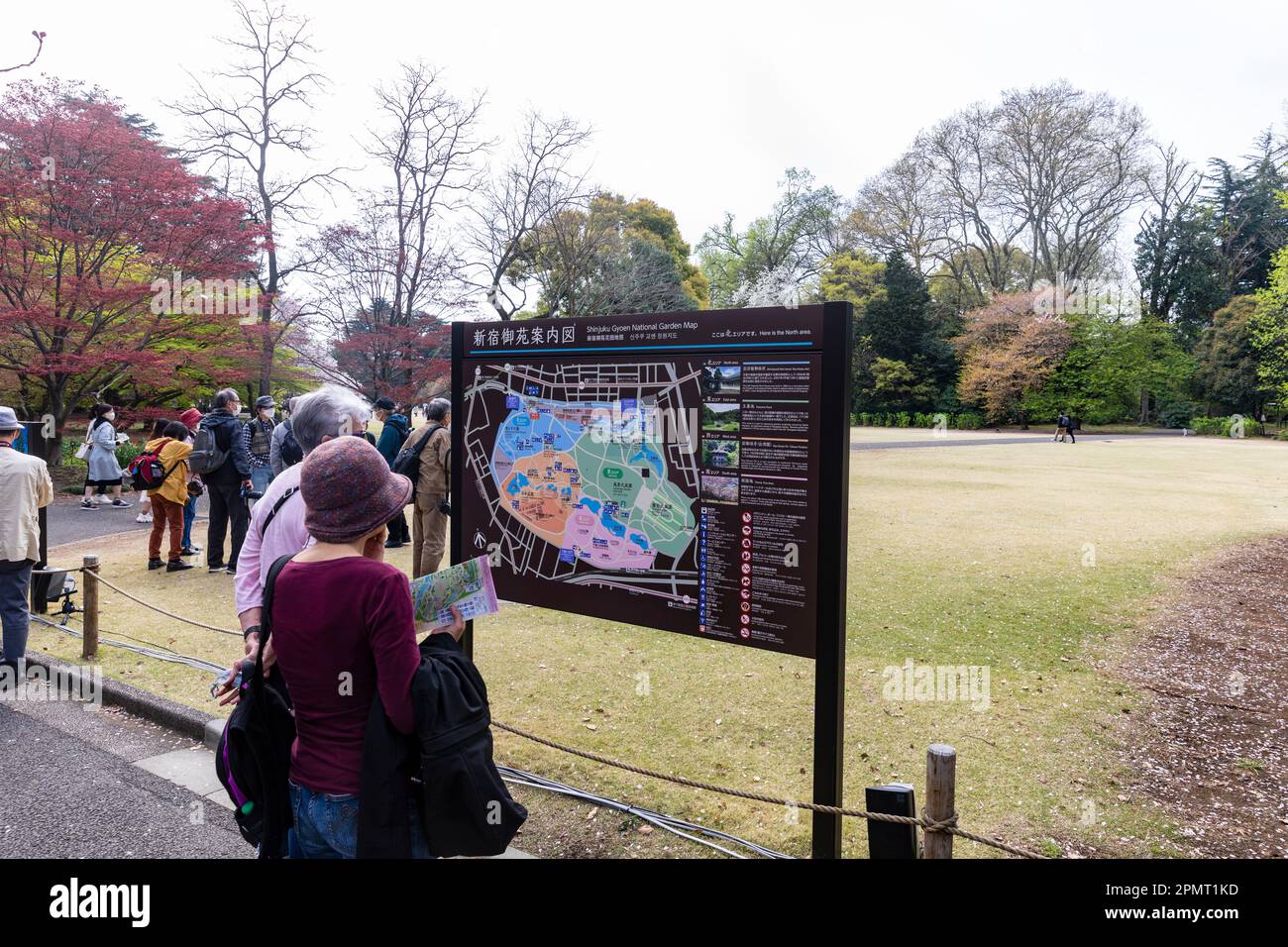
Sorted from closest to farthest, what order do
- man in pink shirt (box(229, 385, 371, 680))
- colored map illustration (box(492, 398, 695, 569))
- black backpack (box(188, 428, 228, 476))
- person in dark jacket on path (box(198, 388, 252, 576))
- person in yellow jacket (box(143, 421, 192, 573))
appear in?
man in pink shirt (box(229, 385, 371, 680)) → colored map illustration (box(492, 398, 695, 569)) → black backpack (box(188, 428, 228, 476)) → person in dark jacket on path (box(198, 388, 252, 576)) → person in yellow jacket (box(143, 421, 192, 573))

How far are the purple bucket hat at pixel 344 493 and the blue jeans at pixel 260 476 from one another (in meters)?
7.45

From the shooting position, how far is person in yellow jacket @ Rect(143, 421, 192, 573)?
890 cm

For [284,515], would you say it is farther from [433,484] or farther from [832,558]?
[433,484]

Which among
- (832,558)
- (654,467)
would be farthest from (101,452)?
(832,558)

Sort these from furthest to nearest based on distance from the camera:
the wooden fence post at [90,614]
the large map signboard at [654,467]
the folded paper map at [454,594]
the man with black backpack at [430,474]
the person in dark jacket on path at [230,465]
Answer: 1. the person in dark jacket on path at [230,465]
2. the man with black backpack at [430,474]
3. the wooden fence post at [90,614]
4. the large map signboard at [654,467]
5. the folded paper map at [454,594]

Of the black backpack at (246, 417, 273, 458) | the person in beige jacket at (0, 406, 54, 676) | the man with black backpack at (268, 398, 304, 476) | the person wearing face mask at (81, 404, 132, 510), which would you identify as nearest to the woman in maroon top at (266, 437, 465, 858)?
the man with black backpack at (268, 398, 304, 476)

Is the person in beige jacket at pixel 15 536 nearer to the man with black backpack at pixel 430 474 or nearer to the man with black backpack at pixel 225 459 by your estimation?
the man with black backpack at pixel 225 459

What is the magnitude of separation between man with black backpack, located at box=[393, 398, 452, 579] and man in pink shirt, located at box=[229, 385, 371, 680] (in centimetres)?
423

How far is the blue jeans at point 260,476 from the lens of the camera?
880 cm

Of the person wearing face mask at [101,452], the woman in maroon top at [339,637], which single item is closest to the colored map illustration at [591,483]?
the woman in maroon top at [339,637]

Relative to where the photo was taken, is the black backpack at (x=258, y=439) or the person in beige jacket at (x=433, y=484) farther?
the black backpack at (x=258, y=439)

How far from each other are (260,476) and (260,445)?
0.51 meters

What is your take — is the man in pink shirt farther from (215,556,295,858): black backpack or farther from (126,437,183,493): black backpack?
(126,437,183,493): black backpack

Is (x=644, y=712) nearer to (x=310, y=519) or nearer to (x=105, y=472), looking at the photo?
(x=310, y=519)
